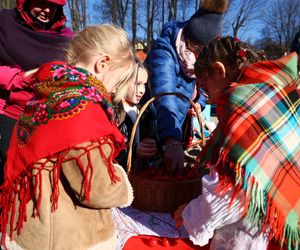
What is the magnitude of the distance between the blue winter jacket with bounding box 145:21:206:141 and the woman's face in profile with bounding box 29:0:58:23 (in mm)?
743

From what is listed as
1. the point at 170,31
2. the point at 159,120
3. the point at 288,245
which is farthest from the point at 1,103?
the point at 288,245

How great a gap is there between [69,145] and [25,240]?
0.39 metres

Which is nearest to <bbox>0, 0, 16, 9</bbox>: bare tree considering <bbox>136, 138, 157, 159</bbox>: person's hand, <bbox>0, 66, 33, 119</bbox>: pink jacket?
<bbox>0, 66, 33, 119</bbox>: pink jacket

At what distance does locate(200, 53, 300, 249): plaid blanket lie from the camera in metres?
1.13

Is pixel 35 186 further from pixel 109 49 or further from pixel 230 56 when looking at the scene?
pixel 230 56

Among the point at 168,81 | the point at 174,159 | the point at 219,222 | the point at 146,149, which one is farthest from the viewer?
the point at 168,81

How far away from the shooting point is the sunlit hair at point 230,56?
1.30 meters

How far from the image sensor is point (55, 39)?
2.06 m

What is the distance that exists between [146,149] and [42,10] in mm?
1076

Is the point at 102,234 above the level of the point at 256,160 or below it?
below

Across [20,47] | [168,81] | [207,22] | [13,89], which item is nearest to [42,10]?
[20,47]

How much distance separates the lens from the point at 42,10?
1.99 metres

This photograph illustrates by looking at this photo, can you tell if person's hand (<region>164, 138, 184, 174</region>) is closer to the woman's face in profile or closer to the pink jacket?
the pink jacket

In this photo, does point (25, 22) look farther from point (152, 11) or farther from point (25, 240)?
point (152, 11)
